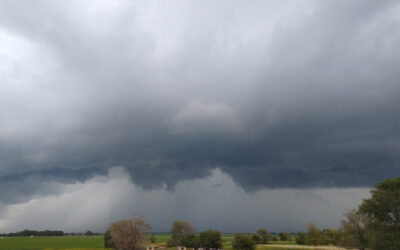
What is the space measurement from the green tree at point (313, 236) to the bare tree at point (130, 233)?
327 feet

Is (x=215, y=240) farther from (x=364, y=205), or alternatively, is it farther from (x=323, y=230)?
(x=323, y=230)

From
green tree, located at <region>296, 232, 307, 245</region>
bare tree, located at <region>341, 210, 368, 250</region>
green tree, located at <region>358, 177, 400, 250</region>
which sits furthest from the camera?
green tree, located at <region>296, 232, 307, 245</region>

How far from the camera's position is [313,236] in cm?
15938

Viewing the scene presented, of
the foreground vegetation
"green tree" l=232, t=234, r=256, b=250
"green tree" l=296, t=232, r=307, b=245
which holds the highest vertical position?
the foreground vegetation

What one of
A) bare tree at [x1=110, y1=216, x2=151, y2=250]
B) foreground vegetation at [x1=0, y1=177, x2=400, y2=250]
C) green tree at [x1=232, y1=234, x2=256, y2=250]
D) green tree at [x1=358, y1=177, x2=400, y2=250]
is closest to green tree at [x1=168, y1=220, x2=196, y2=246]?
foreground vegetation at [x1=0, y1=177, x2=400, y2=250]

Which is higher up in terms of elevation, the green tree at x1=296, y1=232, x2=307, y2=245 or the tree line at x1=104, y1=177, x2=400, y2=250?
the tree line at x1=104, y1=177, x2=400, y2=250

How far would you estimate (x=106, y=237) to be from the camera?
13512cm

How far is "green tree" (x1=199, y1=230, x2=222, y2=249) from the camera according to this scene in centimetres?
11625

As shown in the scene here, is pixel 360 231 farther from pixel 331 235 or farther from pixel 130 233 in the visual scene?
pixel 331 235

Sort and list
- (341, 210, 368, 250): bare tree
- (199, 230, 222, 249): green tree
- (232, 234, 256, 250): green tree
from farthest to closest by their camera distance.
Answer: (199, 230, 222, 249): green tree → (232, 234, 256, 250): green tree → (341, 210, 368, 250): bare tree

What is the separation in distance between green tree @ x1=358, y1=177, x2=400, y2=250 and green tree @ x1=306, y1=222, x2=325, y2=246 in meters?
103

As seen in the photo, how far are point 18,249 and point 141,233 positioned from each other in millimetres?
88732

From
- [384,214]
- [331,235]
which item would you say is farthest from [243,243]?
[331,235]

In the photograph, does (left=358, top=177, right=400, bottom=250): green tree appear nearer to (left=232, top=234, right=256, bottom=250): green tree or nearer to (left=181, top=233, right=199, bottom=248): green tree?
(left=232, top=234, right=256, bottom=250): green tree
